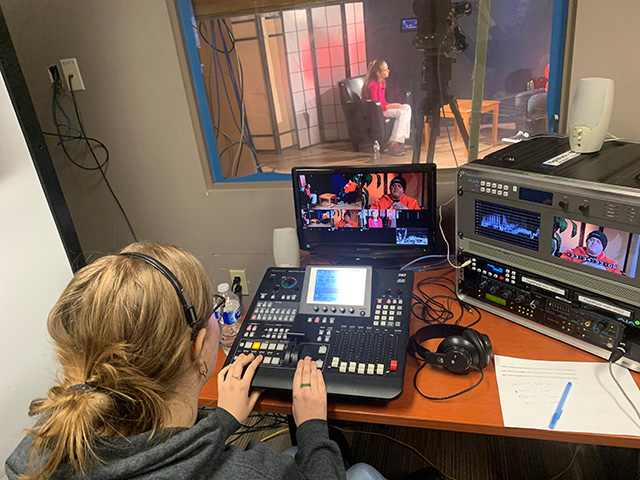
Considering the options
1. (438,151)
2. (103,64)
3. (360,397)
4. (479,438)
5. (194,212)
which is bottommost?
(479,438)

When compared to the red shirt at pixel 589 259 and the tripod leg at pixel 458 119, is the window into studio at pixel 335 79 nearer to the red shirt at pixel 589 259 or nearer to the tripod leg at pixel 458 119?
the tripod leg at pixel 458 119

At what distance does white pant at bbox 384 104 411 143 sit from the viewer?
1.67 meters

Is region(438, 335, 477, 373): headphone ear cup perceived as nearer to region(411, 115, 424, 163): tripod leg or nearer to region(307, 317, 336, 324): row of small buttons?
region(307, 317, 336, 324): row of small buttons

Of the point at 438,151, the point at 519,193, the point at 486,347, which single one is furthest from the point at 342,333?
the point at 438,151

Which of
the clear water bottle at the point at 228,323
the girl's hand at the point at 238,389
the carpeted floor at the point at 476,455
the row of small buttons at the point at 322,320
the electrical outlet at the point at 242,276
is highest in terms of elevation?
the row of small buttons at the point at 322,320

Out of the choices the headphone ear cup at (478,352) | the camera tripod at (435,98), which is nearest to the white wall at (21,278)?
the headphone ear cup at (478,352)

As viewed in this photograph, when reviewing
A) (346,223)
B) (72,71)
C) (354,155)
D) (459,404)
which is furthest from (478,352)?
(72,71)

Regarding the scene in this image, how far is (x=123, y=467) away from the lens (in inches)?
25.6

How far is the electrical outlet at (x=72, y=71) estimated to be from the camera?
176 centimetres

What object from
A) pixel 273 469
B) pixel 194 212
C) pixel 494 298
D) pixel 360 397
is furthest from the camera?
pixel 194 212

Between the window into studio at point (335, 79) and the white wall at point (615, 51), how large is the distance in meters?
0.10

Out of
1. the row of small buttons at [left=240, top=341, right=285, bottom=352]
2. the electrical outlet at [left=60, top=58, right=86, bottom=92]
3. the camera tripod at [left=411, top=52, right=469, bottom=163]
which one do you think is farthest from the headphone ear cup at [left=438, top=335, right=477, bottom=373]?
the electrical outlet at [left=60, top=58, right=86, bottom=92]

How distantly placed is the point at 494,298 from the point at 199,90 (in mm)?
1292

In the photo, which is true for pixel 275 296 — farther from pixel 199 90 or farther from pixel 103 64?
pixel 103 64
